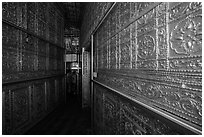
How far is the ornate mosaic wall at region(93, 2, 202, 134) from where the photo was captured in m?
0.59

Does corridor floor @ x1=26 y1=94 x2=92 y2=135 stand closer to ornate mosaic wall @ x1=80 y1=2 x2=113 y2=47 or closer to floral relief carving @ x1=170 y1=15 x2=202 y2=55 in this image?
ornate mosaic wall @ x1=80 y1=2 x2=113 y2=47

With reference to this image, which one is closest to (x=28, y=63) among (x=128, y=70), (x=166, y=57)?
(x=128, y=70)

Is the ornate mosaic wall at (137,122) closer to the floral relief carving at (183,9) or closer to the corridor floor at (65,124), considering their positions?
the floral relief carving at (183,9)

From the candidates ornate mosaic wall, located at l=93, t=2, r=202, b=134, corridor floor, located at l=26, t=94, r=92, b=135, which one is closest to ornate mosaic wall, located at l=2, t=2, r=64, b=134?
corridor floor, located at l=26, t=94, r=92, b=135

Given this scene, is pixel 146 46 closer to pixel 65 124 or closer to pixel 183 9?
pixel 183 9

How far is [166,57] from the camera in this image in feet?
2.45

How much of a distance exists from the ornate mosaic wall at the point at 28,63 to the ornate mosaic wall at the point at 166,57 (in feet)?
7.37

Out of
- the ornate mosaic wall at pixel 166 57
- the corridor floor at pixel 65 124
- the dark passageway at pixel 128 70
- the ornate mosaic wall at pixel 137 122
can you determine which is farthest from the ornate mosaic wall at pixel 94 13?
the corridor floor at pixel 65 124

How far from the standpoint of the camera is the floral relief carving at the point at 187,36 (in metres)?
0.57

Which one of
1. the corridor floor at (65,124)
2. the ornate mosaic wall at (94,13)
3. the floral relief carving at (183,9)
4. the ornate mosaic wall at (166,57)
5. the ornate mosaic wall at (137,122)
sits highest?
the ornate mosaic wall at (94,13)

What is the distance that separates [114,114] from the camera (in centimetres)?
162

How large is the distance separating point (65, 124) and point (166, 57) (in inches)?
131

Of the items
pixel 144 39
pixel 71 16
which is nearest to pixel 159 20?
pixel 144 39

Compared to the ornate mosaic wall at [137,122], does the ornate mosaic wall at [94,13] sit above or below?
above
